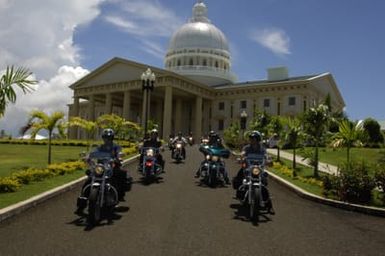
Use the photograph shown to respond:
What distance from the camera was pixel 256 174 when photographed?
9.42m

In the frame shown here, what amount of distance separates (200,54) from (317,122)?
63179mm

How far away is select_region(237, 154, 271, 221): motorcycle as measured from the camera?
29.9 feet

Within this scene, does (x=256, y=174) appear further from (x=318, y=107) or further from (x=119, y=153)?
(x=318, y=107)

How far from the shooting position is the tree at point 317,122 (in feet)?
65.3

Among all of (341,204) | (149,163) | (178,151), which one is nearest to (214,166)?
(149,163)

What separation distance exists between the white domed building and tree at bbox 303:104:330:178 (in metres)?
46.0

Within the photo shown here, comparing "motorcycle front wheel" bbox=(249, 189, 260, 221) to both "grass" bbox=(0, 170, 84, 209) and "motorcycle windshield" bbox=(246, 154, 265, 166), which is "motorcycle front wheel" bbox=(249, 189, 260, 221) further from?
"grass" bbox=(0, 170, 84, 209)

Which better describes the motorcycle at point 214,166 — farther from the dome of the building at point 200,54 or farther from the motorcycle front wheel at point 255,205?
the dome of the building at point 200,54

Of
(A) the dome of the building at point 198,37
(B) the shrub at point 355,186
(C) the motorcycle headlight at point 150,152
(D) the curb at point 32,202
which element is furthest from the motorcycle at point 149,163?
(A) the dome of the building at point 198,37

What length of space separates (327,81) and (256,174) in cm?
7120

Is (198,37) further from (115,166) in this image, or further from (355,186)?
(115,166)

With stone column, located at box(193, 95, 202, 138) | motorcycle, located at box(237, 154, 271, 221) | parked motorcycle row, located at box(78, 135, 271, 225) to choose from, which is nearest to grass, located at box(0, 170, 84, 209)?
parked motorcycle row, located at box(78, 135, 271, 225)

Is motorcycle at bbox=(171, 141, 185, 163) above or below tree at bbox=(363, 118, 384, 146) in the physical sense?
below

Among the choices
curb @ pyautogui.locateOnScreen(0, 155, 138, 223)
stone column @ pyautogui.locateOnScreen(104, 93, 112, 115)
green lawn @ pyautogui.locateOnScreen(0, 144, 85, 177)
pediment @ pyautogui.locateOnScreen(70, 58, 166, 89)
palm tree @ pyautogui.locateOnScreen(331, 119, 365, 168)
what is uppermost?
pediment @ pyautogui.locateOnScreen(70, 58, 166, 89)
